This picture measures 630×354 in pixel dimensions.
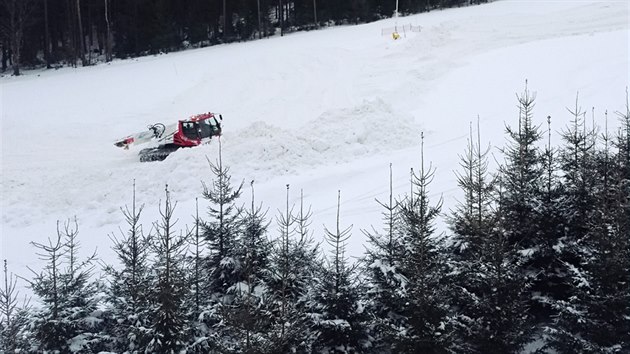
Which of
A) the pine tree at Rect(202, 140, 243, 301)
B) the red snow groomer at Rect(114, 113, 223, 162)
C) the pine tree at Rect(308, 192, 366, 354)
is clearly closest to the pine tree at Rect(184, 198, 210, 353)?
the pine tree at Rect(202, 140, 243, 301)

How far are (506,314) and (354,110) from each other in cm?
1533

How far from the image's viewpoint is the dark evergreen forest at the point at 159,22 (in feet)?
167

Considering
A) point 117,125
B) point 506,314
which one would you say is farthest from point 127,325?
point 117,125

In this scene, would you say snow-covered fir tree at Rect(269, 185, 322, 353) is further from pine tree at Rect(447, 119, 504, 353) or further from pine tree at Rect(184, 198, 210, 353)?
pine tree at Rect(447, 119, 504, 353)

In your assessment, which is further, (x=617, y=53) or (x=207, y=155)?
(x=617, y=53)

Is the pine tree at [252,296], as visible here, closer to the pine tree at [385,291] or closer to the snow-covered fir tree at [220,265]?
the snow-covered fir tree at [220,265]

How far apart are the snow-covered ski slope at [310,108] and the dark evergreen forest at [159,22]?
15.1 ft

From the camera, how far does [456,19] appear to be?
4609 cm

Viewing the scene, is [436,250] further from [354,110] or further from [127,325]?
[354,110]

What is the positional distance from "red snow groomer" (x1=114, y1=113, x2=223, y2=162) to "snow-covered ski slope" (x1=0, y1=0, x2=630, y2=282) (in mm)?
790

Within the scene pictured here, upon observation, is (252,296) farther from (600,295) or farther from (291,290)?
(600,295)

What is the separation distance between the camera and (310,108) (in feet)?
99.8

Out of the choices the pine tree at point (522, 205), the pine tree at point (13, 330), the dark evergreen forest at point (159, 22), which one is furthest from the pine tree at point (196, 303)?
the dark evergreen forest at point (159, 22)

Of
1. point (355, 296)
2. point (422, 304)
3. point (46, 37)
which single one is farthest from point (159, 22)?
point (422, 304)
